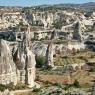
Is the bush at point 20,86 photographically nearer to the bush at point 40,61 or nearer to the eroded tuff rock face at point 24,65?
the eroded tuff rock face at point 24,65

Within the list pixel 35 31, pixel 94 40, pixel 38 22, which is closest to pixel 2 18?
pixel 38 22

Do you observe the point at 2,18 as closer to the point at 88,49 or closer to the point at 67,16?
the point at 67,16

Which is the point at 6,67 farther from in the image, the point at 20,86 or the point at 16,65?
the point at 16,65

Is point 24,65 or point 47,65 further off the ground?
point 24,65

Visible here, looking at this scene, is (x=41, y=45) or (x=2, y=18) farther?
(x=2, y=18)

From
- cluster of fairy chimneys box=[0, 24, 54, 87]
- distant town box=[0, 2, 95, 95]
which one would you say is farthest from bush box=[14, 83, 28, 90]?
cluster of fairy chimneys box=[0, 24, 54, 87]

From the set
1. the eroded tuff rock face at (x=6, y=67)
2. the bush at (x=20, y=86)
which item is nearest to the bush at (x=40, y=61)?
the bush at (x=20, y=86)

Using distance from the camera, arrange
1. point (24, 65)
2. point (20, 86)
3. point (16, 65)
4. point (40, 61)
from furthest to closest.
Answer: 1. point (40, 61)
2. point (24, 65)
3. point (16, 65)
4. point (20, 86)

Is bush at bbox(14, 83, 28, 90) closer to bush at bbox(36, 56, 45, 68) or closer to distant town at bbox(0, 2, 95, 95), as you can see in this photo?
distant town at bbox(0, 2, 95, 95)

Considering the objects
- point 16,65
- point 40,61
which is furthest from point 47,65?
point 16,65

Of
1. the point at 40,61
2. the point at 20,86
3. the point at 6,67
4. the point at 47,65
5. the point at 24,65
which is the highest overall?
the point at 6,67
